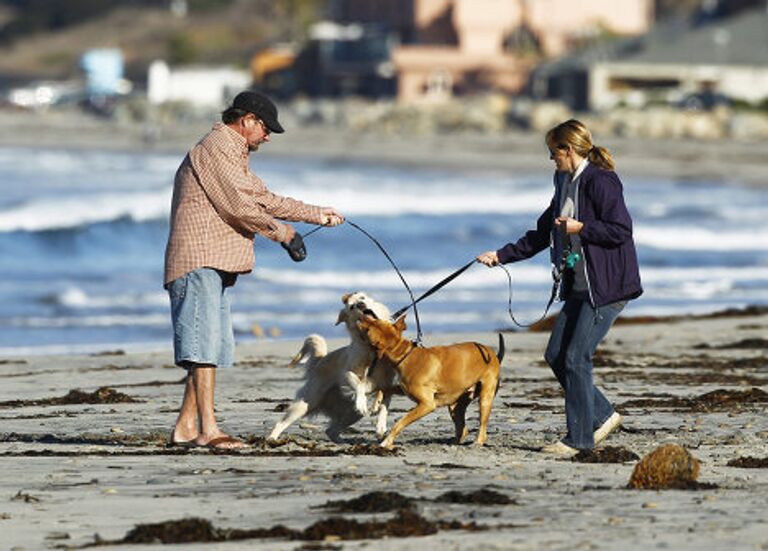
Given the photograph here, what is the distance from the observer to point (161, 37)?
145375 mm

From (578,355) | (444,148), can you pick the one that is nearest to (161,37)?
(444,148)

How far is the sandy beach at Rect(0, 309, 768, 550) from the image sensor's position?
27.5 ft

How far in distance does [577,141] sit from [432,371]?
1482mm

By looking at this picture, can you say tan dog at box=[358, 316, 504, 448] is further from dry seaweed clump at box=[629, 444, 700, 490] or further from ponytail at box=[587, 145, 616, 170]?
dry seaweed clump at box=[629, 444, 700, 490]

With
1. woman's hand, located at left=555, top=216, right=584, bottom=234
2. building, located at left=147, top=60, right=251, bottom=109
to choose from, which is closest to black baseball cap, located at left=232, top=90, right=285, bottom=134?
woman's hand, located at left=555, top=216, right=584, bottom=234

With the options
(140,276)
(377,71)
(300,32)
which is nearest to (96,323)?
(140,276)

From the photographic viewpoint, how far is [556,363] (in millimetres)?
11031

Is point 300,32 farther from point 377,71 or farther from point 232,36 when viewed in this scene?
point 377,71

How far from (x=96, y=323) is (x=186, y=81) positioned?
9712 cm

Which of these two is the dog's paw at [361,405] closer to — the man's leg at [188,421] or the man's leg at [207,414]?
the man's leg at [207,414]

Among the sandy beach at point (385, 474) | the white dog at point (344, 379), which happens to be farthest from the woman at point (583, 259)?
the white dog at point (344, 379)

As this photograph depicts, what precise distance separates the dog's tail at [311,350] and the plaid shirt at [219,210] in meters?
0.59

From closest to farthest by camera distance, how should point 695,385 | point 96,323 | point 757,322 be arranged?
point 695,385 < point 757,322 < point 96,323

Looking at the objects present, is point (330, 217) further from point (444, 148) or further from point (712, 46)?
point (712, 46)
